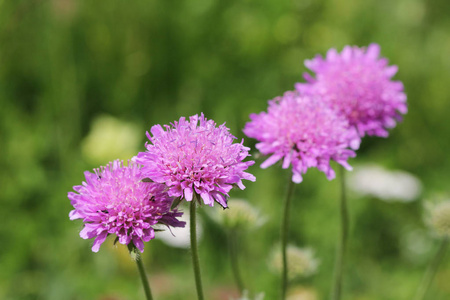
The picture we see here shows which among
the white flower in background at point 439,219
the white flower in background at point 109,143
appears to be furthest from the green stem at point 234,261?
the white flower in background at point 109,143

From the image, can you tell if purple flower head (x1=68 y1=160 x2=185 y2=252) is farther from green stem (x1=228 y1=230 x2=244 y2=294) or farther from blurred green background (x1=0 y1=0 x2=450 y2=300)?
blurred green background (x1=0 y1=0 x2=450 y2=300)

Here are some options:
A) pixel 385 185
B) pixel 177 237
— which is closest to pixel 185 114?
pixel 177 237

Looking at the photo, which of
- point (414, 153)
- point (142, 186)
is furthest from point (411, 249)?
point (142, 186)

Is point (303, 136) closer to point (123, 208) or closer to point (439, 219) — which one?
point (123, 208)

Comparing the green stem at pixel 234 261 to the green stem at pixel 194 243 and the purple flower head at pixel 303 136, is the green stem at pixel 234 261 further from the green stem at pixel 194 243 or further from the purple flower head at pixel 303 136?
the green stem at pixel 194 243

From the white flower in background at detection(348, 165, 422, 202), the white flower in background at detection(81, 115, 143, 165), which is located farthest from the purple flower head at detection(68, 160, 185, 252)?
the white flower in background at detection(348, 165, 422, 202)
